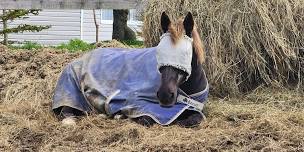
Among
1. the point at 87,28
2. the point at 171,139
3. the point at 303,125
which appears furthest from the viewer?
the point at 87,28

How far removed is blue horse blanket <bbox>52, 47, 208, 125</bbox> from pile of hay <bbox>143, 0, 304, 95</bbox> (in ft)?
2.93

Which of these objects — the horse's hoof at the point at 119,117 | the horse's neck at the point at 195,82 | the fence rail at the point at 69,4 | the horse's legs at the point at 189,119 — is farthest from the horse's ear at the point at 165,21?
the fence rail at the point at 69,4

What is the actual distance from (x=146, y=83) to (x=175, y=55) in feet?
1.90

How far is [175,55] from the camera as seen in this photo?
4531mm

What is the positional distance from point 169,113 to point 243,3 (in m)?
1.77

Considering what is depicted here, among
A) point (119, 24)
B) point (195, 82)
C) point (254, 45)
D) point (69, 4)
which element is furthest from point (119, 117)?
point (119, 24)

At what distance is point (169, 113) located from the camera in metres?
4.75

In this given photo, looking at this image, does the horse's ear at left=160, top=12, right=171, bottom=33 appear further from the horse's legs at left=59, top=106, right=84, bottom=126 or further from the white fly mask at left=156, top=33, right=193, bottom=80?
the horse's legs at left=59, top=106, right=84, bottom=126

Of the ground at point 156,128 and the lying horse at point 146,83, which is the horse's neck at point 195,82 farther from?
the ground at point 156,128

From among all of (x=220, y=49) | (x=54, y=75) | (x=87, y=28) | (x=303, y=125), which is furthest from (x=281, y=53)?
(x=87, y=28)

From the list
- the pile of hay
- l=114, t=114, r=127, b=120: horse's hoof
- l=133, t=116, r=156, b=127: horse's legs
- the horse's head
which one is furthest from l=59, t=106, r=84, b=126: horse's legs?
the pile of hay

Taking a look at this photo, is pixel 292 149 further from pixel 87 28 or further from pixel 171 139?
pixel 87 28

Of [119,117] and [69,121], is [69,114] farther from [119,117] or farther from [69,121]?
[119,117]

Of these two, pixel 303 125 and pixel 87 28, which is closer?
pixel 303 125
